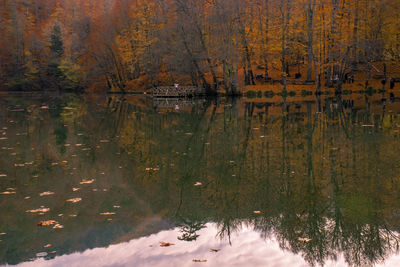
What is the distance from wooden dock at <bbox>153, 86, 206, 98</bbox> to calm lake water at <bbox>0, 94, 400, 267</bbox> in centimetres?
3173

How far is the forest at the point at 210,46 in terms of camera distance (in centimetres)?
3959

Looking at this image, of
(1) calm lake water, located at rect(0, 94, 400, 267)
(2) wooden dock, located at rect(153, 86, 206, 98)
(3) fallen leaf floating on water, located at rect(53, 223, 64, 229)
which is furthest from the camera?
(2) wooden dock, located at rect(153, 86, 206, 98)

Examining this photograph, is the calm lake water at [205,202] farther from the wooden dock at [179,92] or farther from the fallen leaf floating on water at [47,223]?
the wooden dock at [179,92]

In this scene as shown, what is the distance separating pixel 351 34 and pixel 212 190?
40.3 meters

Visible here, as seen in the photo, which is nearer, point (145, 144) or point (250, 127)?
point (145, 144)

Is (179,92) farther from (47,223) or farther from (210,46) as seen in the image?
(47,223)

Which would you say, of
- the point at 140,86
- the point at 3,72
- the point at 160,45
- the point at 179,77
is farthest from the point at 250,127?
the point at 3,72

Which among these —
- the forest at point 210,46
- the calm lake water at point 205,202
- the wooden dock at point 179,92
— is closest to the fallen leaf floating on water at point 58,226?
A: the calm lake water at point 205,202

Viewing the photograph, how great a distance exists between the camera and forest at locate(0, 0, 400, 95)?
39594 mm

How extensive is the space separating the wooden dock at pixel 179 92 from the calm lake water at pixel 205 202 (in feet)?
104

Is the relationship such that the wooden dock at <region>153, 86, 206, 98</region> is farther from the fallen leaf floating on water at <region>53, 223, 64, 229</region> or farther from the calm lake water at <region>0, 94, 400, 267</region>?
the fallen leaf floating on water at <region>53, 223, 64, 229</region>

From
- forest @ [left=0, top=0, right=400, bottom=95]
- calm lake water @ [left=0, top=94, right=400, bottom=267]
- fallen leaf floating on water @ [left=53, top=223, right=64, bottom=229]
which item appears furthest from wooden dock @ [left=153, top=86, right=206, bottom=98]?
fallen leaf floating on water @ [left=53, top=223, right=64, bottom=229]

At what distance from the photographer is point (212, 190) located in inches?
275

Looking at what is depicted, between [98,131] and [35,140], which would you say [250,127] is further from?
[35,140]
